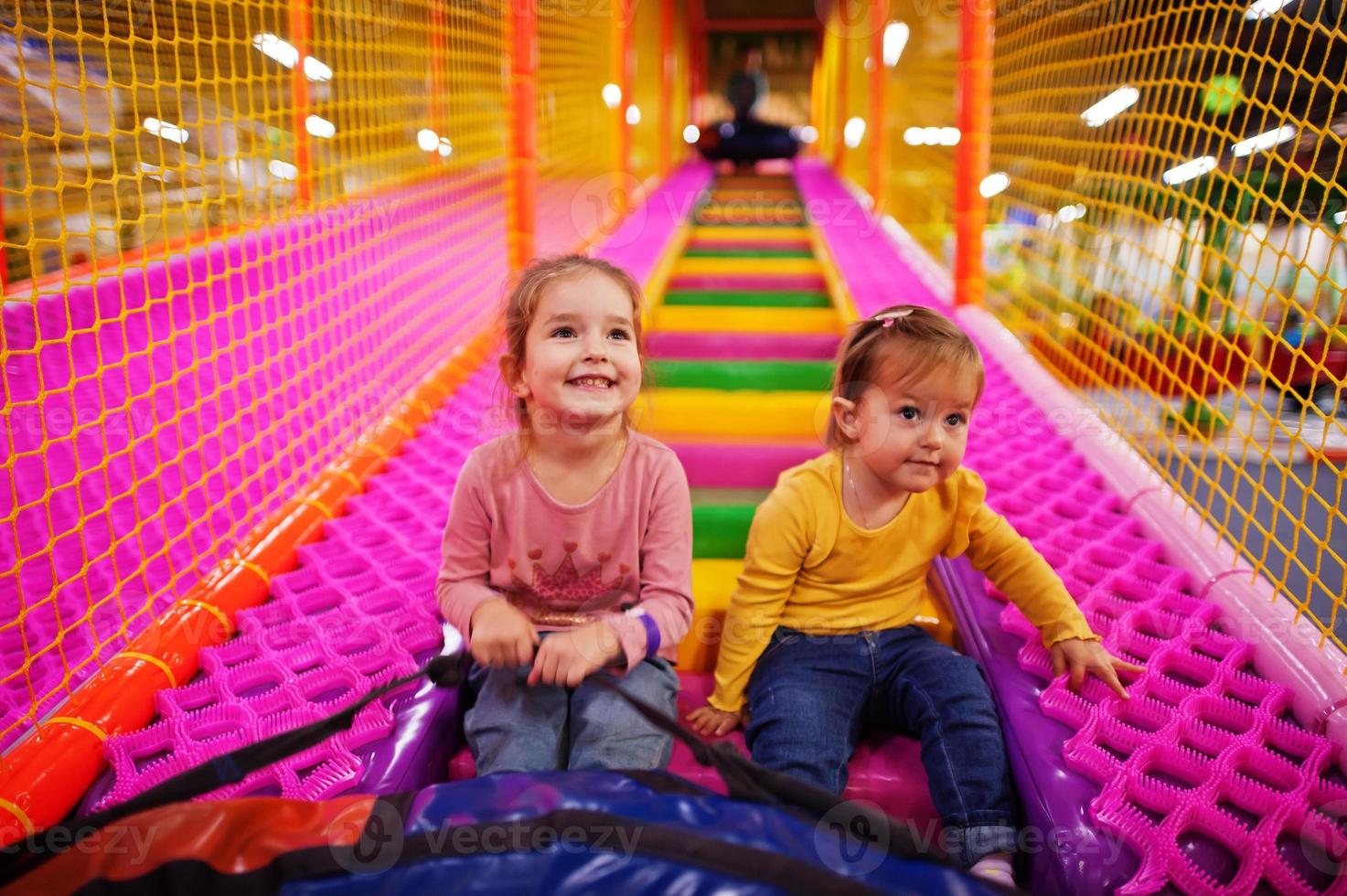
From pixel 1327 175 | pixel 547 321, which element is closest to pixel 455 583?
pixel 547 321

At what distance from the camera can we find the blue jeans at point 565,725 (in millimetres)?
1069

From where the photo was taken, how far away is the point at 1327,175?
4.39 ft

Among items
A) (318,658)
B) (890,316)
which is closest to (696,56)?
(890,316)

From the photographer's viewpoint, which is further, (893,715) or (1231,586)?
(1231,586)

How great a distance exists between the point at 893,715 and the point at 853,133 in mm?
5855

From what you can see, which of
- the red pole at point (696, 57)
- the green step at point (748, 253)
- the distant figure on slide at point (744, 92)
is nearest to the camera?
the green step at point (748, 253)

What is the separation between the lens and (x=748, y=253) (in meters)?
4.20

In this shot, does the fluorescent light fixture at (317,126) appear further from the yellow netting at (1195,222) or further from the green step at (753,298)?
the yellow netting at (1195,222)

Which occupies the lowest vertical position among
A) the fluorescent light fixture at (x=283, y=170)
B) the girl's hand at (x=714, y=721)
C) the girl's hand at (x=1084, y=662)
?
the girl's hand at (x=714, y=721)

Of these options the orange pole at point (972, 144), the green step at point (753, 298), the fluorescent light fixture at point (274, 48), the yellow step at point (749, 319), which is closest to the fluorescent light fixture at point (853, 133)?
the green step at point (753, 298)

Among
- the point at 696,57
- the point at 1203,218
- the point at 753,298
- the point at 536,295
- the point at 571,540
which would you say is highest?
the point at 696,57

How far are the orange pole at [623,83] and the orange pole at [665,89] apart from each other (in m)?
1.82

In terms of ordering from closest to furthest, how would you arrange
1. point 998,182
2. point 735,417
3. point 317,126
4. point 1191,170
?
point 1191,170, point 735,417, point 317,126, point 998,182

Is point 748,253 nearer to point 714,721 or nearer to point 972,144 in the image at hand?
point 972,144
